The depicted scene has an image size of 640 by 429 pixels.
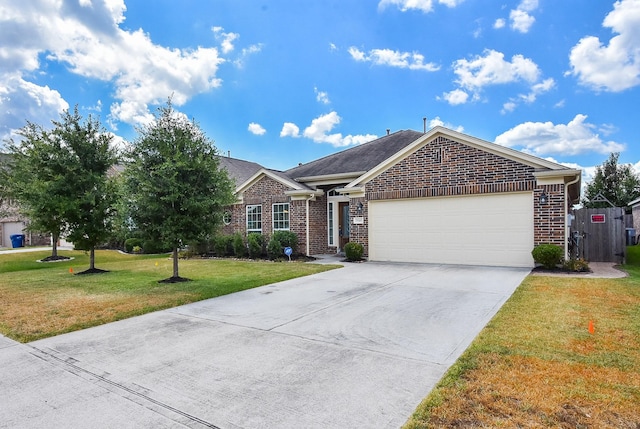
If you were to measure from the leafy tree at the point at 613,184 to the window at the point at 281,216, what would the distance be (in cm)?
2435

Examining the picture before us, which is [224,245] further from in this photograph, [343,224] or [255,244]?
[343,224]

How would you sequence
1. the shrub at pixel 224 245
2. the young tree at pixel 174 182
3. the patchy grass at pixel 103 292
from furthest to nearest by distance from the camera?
the shrub at pixel 224 245 < the young tree at pixel 174 182 < the patchy grass at pixel 103 292

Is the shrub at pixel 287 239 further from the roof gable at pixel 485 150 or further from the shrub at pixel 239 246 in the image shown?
the roof gable at pixel 485 150

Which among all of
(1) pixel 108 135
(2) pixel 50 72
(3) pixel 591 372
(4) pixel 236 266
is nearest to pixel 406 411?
(3) pixel 591 372

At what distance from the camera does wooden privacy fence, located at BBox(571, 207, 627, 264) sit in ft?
41.1

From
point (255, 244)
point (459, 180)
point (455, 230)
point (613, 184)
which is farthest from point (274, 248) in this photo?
point (613, 184)

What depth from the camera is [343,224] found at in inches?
620

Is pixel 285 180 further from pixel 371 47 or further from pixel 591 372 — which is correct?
pixel 591 372

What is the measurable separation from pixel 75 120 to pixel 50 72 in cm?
480

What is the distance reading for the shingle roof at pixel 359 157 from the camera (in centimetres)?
1563

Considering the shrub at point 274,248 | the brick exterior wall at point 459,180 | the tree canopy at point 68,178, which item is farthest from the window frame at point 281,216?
the tree canopy at point 68,178

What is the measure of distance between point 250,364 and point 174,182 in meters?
5.93

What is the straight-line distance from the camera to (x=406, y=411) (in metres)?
2.85

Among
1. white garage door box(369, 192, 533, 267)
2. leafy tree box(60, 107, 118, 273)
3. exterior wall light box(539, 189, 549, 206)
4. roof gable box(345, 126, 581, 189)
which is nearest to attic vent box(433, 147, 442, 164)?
roof gable box(345, 126, 581, 189)
